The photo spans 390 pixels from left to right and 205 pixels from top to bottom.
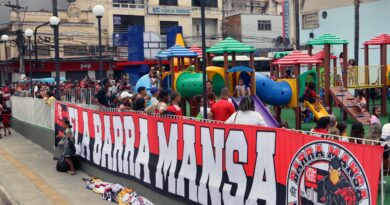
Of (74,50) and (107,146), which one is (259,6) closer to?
(74,50)

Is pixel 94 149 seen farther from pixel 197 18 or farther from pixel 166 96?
pixel 197 18

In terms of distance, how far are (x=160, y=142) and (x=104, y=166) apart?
10.0 feet

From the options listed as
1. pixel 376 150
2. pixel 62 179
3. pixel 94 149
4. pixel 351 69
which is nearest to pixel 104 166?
pixel 94 149

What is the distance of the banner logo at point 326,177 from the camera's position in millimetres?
4273

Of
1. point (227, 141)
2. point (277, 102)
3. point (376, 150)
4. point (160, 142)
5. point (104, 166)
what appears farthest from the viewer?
point (277, 102)

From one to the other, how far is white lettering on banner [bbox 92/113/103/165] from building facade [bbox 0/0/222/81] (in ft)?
107

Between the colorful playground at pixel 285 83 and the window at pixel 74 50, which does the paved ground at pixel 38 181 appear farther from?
the window at pixel 74 50

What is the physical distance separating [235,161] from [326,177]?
1.74 meters

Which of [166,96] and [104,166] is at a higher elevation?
[166,96]

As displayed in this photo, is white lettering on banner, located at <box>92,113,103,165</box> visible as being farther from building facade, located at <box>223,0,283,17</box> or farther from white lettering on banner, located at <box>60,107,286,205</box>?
building facade, located at <box>223,0,283,17</box>

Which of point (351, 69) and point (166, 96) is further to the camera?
point (351, 69)

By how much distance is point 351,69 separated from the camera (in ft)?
57.6

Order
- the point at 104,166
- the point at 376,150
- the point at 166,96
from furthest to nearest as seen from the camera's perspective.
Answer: the point at 104,166, the point at 166,96, the point at 376,150

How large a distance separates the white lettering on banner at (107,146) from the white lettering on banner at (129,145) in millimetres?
838
